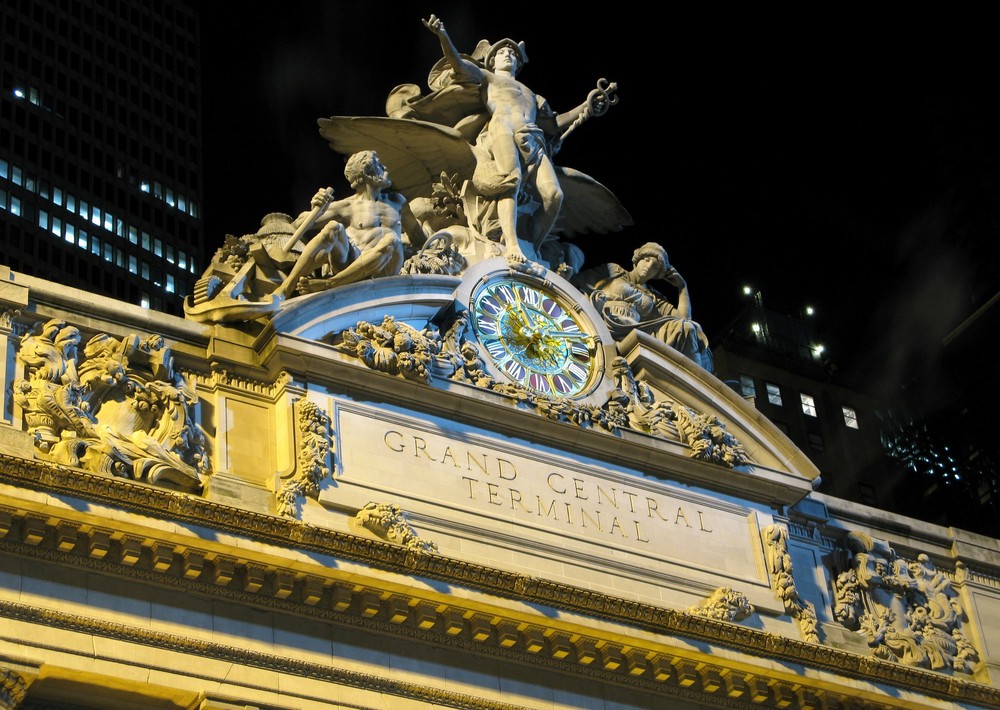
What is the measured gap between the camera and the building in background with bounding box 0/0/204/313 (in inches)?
2239

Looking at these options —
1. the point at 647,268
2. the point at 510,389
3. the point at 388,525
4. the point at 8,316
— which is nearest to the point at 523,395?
the point at 510,389

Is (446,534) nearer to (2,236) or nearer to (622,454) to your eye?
(622,454)

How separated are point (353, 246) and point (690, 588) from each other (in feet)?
26.6

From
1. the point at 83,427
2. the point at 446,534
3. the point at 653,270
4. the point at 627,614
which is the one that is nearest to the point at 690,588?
the point at 627,614

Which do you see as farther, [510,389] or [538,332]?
[538,332]

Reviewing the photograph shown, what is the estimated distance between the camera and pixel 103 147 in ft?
196

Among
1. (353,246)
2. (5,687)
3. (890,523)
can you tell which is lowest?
(5,687)

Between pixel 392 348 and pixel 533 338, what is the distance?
3.76 metres

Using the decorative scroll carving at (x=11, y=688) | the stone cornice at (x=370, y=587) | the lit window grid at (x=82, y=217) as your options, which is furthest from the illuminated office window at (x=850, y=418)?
the decorative scroll carving at (x=11, y=688)

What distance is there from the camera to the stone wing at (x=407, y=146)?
4119 centimetres

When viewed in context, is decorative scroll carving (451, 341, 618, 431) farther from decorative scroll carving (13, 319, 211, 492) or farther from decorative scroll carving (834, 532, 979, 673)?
decorative scroll carving (834, 532, 979, 673)

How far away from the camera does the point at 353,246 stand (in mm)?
37719

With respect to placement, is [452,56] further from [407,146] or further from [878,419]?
[878,419]

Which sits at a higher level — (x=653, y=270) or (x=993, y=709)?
(x=653, y=270)
